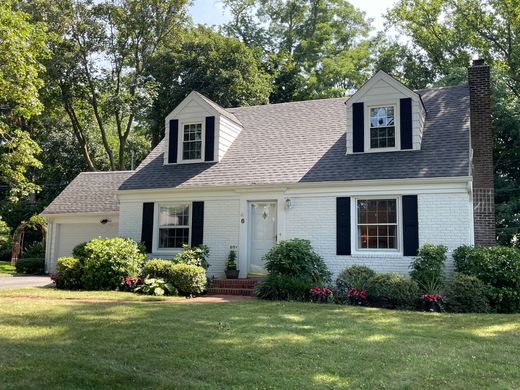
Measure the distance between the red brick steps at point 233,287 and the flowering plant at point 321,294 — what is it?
2.13 metres

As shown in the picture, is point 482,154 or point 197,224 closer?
point 482,154

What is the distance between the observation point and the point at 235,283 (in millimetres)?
13562

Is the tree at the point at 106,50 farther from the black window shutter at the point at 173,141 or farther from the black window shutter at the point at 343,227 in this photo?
the black window shutter at the point at 343,227

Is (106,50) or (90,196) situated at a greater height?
(106,50)

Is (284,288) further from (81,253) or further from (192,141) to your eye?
(192,141)

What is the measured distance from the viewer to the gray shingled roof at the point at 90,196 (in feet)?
65.2

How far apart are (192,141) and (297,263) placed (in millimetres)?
6664

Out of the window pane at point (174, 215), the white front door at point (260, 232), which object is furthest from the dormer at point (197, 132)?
the white front door at point (260, 232)

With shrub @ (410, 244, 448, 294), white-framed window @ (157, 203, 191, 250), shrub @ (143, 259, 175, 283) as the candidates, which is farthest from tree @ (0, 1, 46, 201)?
shrub @ (410, 244, 448, 294)

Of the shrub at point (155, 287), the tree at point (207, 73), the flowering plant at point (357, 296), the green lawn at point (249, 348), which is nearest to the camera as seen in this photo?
the green lawn at point (249, 348)

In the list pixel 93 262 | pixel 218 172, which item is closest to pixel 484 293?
pixel 218 172

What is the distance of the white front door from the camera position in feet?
46.9

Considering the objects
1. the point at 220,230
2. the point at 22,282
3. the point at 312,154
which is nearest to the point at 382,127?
the point at 312,154

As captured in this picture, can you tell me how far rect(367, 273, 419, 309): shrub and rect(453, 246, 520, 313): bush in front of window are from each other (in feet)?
5.03
